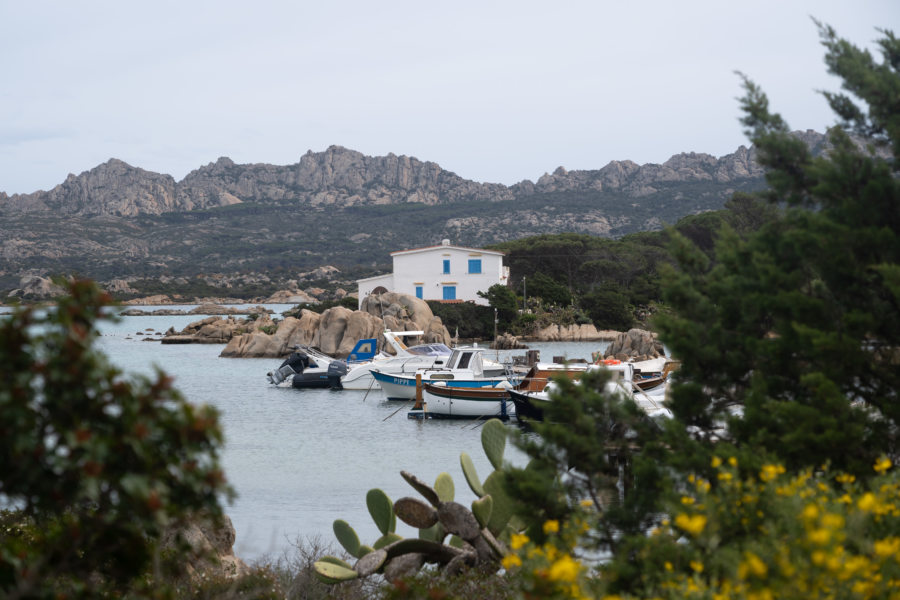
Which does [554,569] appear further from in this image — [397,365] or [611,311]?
[611,311]

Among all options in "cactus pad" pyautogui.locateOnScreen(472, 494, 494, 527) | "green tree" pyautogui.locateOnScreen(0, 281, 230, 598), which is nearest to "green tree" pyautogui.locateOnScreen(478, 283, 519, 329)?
"cactus pad" pyautogui.locateOnScreen(472, 494, 494, 527)

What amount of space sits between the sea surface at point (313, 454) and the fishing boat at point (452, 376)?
785 millimetres

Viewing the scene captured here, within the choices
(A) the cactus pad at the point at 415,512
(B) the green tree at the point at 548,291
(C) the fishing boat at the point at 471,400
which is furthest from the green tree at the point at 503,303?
(A) the cactus pad at the point at 415,512

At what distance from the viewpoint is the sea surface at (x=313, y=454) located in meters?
16.7

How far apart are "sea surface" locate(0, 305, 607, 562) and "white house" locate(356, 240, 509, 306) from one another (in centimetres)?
2415

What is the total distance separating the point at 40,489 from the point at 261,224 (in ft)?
657

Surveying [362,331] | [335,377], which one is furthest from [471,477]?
[362,331]

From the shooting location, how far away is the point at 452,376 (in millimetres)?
33688

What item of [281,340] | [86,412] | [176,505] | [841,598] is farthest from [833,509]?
[281,340]

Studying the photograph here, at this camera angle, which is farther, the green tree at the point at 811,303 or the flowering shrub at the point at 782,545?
the green tree at the point at 811,303

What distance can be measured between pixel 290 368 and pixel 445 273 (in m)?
29.7

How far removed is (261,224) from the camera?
7815 inches

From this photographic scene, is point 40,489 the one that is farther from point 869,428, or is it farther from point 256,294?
point 256,294

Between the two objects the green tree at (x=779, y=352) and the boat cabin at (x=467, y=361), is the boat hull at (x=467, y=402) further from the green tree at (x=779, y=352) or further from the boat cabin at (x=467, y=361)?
the green tree at (x=779, y=352)
